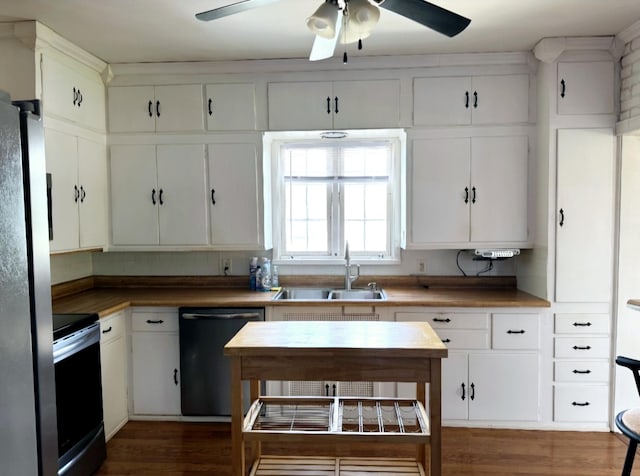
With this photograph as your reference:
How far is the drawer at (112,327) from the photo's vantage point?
2.74 metres

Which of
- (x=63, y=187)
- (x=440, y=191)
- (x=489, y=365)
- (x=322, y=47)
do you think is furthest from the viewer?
(x=440, y=191)

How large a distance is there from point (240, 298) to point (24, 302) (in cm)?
202

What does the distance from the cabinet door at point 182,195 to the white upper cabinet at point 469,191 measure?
157cm

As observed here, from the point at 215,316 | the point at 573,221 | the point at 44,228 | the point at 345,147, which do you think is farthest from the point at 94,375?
the point at 573,221

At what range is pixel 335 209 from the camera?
3641mm

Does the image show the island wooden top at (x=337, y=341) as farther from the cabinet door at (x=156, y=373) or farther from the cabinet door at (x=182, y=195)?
the cabinet door at (x=182, y=195)

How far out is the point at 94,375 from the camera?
8.14 feet

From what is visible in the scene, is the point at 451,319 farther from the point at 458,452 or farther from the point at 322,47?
the point at 322,47

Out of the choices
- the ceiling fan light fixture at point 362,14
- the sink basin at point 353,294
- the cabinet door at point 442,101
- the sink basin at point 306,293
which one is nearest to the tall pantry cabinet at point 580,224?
the cabinet door at point 442,101

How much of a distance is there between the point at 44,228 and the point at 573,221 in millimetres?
2948

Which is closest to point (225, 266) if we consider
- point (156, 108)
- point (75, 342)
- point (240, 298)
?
point (240, 298)

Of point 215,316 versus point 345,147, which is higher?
point 345,147

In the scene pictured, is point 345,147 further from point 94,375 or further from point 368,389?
point 94,375

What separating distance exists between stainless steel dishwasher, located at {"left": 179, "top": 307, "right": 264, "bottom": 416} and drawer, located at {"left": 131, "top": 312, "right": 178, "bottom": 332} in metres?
0.08
